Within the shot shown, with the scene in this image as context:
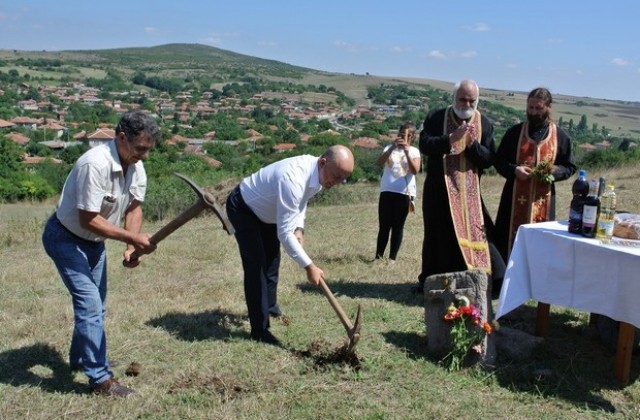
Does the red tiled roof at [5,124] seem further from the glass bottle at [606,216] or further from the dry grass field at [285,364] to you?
the glass bottle at [606,216]

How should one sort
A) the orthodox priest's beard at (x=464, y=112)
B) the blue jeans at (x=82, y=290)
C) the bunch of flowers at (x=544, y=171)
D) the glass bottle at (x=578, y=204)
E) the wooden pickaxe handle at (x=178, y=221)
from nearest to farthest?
the blue jeans at (x=82, y=290) → the wooden pickaxe handle at (x=178, y=221) → the glass bottle at (x=578, y=204) → the bunch of flowers at (x=544, y=171) → the orthodox priest's beard at (x=464, y=112)

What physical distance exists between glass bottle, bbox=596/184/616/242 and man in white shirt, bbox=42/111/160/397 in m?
3.02

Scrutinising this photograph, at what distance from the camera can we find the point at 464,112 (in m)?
5.68

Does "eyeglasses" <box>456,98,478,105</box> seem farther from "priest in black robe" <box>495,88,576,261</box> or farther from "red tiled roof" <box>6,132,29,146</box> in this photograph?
"red tiled roof" <box>6,132,29,146</box>

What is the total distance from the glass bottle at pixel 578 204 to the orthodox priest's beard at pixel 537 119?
3.72ft

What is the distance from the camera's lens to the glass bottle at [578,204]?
4.35 metres

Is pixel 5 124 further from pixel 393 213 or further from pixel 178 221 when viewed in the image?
pixel 178 221

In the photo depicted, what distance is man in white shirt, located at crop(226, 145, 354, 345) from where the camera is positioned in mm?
4227

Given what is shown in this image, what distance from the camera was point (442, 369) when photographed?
4441 millimetres

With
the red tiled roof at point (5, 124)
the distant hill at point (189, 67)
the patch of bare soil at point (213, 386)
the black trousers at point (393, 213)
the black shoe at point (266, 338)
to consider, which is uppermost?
the distant hill at point (189, 67)

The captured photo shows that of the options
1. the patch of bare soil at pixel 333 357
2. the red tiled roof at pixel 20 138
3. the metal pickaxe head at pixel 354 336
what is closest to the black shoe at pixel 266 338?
the patch of bare soil at pixel 333 357

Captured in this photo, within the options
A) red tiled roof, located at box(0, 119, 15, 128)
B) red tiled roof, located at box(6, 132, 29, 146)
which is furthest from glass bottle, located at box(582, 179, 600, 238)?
red tiled roof, located at box(0, 119, 15, 128)

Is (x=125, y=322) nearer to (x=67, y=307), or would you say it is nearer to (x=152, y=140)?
(x=67, y=307)

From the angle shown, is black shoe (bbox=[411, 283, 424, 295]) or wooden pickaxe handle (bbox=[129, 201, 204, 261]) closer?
wooden pickaxe handle (bbox=[129, 201, 204, 261])
